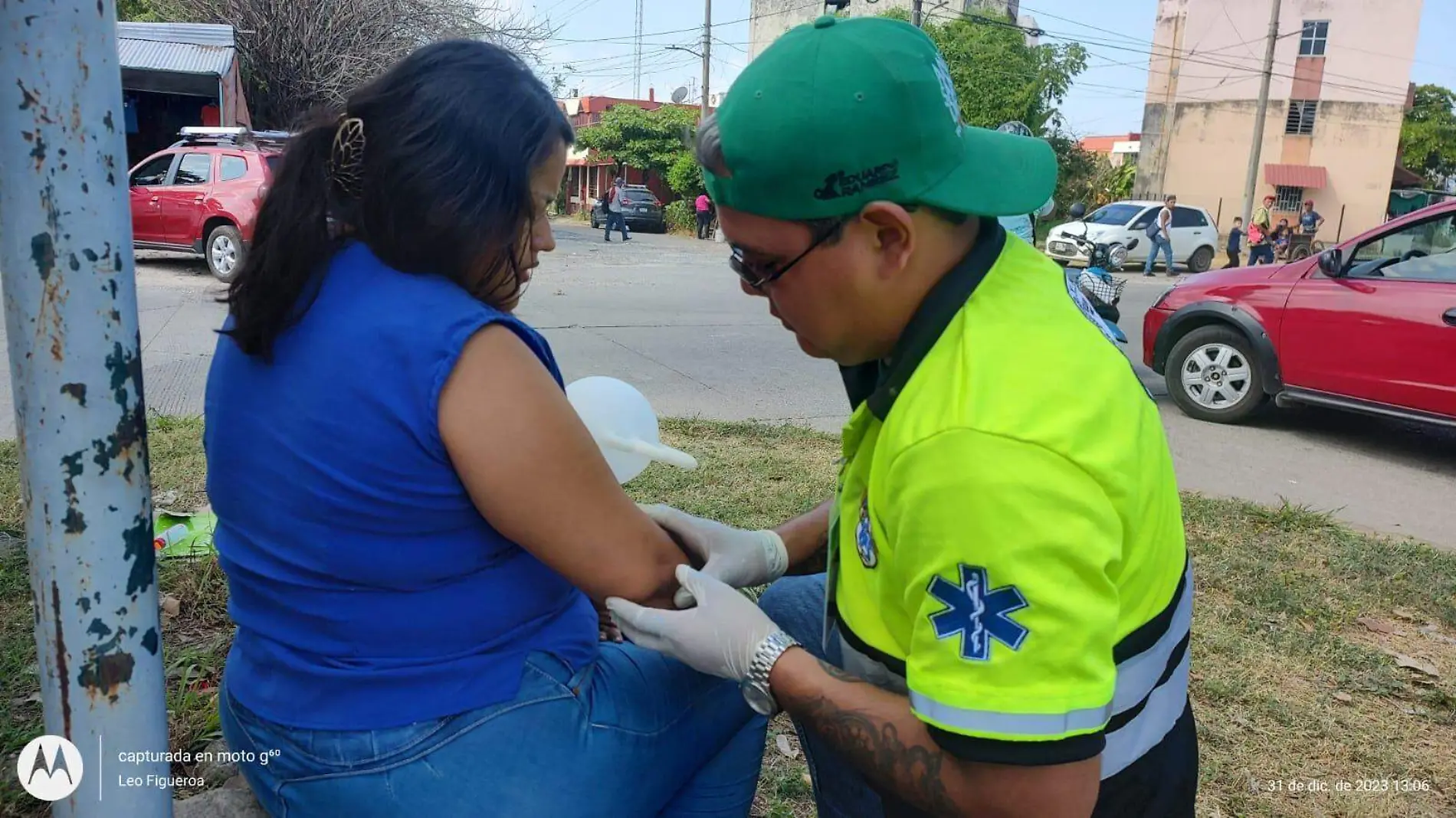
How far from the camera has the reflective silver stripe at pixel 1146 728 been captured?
1.34m

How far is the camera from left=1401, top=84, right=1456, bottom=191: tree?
1353 inches

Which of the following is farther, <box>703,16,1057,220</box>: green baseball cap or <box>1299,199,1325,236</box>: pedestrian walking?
<box>1299,199,1325,236</box>: pedestrian walking

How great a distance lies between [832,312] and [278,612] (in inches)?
34.5

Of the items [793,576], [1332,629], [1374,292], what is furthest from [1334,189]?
[793,576]

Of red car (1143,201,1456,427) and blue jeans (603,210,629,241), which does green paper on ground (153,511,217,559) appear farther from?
blue jeans (603,210,629,241)

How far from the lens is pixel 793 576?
6.75 ft

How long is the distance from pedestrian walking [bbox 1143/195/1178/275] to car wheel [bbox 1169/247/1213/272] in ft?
4.19

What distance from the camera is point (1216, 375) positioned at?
6.37 meters

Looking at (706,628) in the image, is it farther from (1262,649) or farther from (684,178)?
(684,178)

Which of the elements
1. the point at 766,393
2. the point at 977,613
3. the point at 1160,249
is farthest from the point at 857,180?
the point at 1160,249

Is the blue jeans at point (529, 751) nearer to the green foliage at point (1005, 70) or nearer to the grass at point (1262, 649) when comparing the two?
the grass at point (1262, 649)

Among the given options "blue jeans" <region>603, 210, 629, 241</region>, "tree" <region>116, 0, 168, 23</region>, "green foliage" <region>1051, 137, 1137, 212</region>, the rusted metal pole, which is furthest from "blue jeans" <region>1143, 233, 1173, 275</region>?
"tree" <region>116, 0, 168, 23</region>

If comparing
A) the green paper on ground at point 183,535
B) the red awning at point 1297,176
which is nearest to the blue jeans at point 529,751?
the green paper on ground at point 183,535

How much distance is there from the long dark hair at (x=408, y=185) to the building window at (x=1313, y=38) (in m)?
36.4
